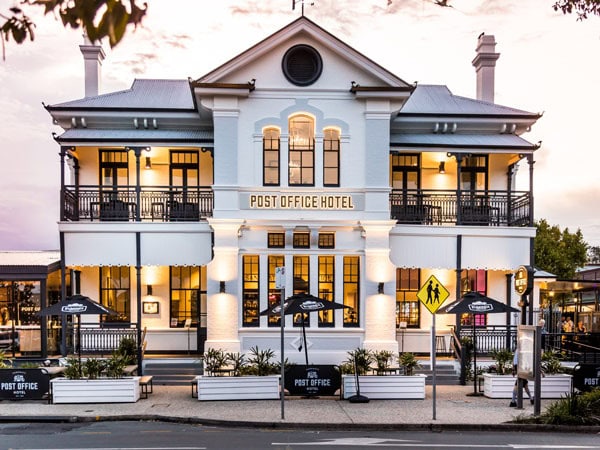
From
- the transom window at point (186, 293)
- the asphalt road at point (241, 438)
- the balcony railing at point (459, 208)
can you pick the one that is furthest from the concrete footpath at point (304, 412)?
the balcony railing at point (459, 208)

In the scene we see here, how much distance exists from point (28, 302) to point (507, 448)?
51.8ft

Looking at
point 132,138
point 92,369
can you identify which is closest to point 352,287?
point 92,369

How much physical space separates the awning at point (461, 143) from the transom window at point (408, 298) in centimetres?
449

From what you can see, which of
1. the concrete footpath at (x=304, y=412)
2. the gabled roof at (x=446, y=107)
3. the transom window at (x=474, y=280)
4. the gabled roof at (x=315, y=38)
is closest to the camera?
the concrete footpath at (x=304, y=412)

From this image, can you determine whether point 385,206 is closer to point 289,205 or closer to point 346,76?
point 289,205

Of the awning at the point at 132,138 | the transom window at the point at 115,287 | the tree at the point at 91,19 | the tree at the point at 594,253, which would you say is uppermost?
the awning at the point at 132,138

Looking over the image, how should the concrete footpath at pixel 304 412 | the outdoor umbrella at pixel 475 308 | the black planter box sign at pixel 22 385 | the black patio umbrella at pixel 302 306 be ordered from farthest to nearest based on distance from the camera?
1. the outdoor umbrella at pixel 475 308
2. the black patio umbrella at pixel 302 306
3. the black planter box sign at pixel 22 385
4. the concrete footpath at pixel 304 412

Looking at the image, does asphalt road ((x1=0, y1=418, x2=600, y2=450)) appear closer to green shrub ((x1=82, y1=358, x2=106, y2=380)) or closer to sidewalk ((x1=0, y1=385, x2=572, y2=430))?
sidewalk ((x1=0, y1=385, x2=572, y2=430))

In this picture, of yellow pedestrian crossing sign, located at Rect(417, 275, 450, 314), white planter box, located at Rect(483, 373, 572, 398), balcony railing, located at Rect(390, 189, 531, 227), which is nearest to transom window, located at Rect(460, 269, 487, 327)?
balcony railing, located at Rect(390, 189, 531, 227)

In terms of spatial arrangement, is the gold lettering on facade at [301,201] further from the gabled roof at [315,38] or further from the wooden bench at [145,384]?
the wooden bench at [145,384]

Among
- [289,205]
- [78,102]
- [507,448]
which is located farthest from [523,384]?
[78,102]

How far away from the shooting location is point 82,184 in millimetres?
20938

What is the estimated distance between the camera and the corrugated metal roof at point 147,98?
67.7 feet

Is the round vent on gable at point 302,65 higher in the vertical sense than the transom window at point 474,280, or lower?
higher
